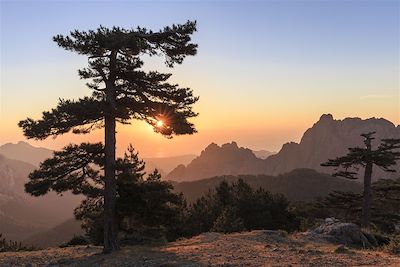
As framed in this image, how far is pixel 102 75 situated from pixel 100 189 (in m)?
5.93

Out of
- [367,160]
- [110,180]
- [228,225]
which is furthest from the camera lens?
[367,160]

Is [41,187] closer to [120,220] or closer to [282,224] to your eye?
[120,220]

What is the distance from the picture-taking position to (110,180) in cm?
2136

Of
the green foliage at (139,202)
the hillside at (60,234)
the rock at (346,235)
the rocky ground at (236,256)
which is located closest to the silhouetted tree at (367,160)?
the rock at (346,235)

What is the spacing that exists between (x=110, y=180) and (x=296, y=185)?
130410mm

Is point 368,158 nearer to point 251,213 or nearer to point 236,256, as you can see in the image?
point 251,213

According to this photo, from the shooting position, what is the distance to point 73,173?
22391 millimetres

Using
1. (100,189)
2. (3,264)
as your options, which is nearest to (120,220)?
(100,189)

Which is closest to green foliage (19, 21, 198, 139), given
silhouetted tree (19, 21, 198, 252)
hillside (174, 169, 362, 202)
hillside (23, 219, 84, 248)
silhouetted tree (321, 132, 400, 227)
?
silhouetted tree (19, 21, 198, 252)

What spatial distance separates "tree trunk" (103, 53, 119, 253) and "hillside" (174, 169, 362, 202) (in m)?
113

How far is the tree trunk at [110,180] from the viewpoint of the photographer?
69.8 feet

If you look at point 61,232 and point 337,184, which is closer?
point 337,184

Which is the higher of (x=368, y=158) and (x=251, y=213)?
(x=368, y=158)

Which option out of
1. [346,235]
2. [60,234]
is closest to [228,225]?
[346,235]
